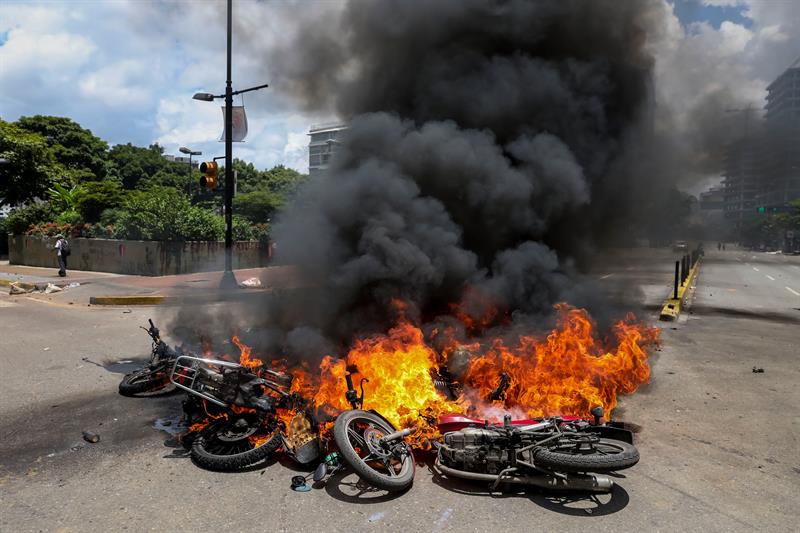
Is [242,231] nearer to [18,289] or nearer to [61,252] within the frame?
[61,252]

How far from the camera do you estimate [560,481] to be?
12.9 feet

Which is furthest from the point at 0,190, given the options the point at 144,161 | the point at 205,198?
the point at 144,161

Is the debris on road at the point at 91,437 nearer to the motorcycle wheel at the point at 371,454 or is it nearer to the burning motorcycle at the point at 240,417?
the burning motorcycle at the point at 240,417

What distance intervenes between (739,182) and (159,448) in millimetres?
13263

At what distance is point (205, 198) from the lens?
5822 centimetres

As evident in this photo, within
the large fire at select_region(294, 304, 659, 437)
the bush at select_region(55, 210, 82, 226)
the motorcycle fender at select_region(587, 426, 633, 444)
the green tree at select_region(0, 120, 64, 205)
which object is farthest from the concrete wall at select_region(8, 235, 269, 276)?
the motorcycle fender at select_region(587, 426, 633, 444)

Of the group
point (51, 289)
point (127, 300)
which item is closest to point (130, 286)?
point (51, 289)

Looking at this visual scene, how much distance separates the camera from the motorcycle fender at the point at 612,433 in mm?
4367

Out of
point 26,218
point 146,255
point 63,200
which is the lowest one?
point 146,255

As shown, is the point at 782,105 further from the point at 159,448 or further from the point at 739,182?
the point at 159,448

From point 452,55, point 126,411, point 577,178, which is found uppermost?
point 452,55

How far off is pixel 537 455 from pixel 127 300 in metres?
13.1

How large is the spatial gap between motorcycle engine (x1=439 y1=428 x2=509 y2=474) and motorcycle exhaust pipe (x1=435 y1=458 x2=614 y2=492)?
9 cm

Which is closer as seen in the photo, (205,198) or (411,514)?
(411,514)
